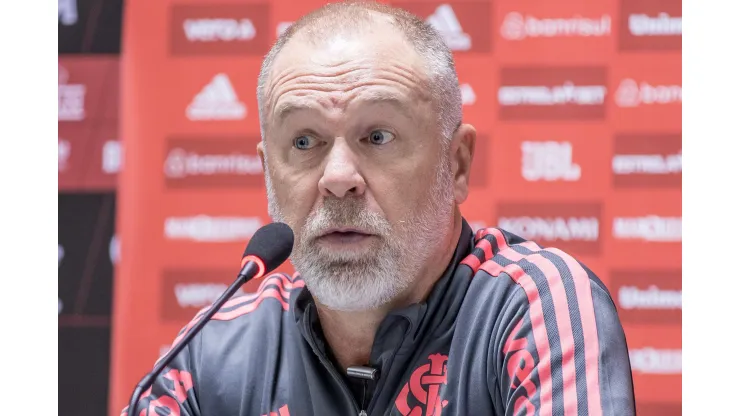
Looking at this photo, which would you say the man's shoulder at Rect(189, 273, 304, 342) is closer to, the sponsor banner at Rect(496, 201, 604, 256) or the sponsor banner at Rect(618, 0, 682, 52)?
the sponsor banner at Rect(496, 201, 604, 256)

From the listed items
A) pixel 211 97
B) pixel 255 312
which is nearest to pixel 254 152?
pixel 211 97

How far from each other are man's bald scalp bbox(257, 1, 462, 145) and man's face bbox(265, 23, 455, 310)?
3 cm

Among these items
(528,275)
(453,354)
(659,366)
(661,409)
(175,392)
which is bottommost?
(661,409)

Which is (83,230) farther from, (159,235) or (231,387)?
(231,387)

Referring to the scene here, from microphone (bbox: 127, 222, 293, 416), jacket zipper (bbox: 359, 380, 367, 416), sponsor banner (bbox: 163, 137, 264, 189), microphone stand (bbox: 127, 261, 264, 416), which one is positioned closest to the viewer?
microphone stand (bbox: 127, 261, 264, 416)

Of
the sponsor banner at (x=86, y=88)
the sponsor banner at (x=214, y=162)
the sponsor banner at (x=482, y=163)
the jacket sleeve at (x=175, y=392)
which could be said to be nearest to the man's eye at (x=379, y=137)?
the jacket sleeve at (x=175, y=392)

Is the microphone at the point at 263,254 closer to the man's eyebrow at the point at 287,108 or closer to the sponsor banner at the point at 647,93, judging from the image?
the man's eyebrow at the point at 287,108

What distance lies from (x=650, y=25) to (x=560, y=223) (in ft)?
2.47

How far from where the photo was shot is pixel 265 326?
5.78 ft

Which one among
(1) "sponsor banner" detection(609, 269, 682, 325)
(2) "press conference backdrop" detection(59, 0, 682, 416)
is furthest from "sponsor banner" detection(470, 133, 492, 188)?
(1) "sponsor banner" detection(609, 269, 682, 325)

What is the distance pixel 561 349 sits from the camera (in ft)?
4.34

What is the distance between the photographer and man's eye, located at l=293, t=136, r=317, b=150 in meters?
1.55

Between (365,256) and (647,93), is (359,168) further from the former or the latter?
(647,93)

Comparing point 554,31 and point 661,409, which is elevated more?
point 554,31
